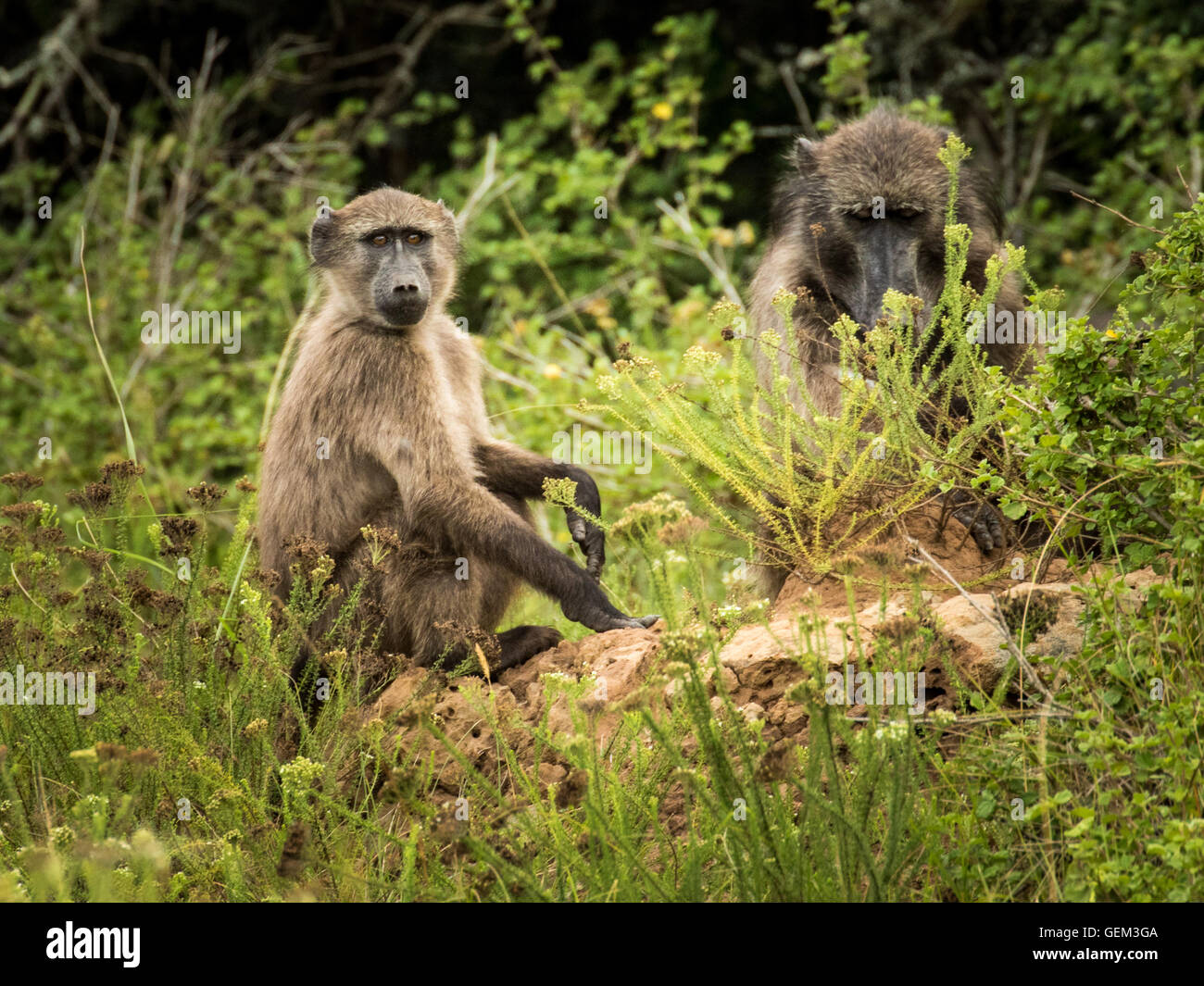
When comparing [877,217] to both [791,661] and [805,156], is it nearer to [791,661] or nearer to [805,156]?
[805,156]

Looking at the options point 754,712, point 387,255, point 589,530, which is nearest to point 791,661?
point 754,712

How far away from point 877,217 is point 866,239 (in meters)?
0.09

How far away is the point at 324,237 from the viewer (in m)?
5.05

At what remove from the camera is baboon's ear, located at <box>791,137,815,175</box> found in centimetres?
511

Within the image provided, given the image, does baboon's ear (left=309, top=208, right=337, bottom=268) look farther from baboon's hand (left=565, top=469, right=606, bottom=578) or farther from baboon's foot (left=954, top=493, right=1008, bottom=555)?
baboon's foot (left=954, top=493, right=1008, bottom=555)

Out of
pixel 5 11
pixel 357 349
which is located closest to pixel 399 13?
pixel 5 11

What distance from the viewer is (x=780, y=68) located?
948 cm

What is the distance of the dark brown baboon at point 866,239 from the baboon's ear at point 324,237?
1602 millimetres

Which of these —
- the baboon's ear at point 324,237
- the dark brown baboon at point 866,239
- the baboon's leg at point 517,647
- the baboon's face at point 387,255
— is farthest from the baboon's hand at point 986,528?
the baboon's ear at point 324,237

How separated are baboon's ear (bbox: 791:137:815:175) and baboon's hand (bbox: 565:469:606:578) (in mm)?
1422

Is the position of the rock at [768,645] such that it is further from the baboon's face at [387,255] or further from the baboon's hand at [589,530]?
Result: the baboon's face at [387,255]

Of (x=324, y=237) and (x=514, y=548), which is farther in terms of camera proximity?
(x=324, y=237)

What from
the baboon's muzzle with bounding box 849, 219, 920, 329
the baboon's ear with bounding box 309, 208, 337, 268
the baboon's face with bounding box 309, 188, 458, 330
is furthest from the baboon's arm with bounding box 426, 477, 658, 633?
the baboon's muzzle with bounding box 849, 219, 920, 329

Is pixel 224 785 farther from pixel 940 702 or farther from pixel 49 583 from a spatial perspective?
pixel 940 702
